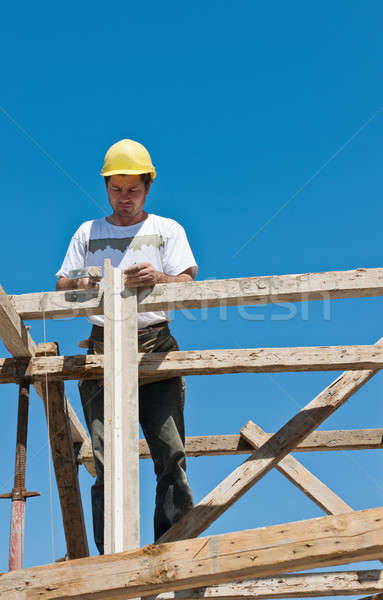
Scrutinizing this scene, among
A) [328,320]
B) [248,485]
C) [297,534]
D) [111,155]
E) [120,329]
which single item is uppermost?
[111,155]

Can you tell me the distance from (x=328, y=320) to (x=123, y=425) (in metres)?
1.59

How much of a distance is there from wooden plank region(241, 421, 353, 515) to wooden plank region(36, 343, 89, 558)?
5.37ft

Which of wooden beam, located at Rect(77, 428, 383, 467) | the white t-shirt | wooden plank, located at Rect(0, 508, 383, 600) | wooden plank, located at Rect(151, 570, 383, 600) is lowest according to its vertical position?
wooden plank, located at Rect(0, 508, 383, 600)

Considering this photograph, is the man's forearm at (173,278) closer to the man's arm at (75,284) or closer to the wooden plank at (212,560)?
the man's arm at (75,284)

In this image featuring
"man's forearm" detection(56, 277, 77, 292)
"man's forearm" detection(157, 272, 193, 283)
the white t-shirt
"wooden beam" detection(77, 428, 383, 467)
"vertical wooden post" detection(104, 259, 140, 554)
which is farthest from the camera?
"wooden beam" detection(77, 428, 383, 467)

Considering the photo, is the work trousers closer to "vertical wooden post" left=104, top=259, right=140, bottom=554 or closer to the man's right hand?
the man's right hand

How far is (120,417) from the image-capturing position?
3814 mm

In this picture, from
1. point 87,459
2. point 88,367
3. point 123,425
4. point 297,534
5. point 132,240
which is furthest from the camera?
point 87,459

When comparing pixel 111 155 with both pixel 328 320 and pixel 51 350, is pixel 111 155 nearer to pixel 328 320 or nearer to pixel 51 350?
pixel 51 350

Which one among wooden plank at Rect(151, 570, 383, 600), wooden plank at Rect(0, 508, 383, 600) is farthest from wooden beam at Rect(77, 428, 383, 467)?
wooden plank at Rect(0, 508, 383, 600)

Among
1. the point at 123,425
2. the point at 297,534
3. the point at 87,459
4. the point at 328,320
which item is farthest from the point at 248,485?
the point at 297,534

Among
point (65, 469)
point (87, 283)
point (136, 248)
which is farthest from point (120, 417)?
point (65, 469)

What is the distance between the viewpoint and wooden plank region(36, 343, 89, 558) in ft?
16.4

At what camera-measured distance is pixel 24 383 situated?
4.71 metres
